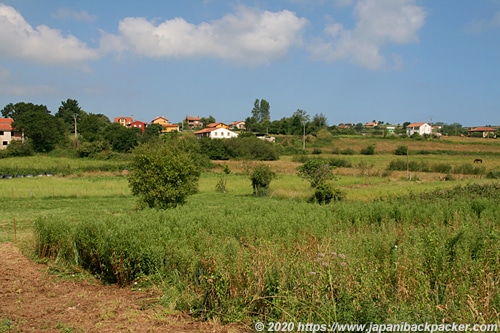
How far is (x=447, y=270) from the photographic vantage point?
606 centimetres

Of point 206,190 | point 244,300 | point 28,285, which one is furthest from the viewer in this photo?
point 206,190

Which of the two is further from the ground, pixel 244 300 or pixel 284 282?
pixel 284 282

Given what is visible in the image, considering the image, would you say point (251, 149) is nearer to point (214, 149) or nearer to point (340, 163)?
point (214, 149)

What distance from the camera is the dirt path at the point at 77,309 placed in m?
6.11

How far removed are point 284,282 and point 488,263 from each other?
319 cm

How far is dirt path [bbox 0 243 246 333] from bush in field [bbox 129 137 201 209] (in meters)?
13.2

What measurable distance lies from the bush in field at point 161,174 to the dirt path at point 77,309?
13171mm

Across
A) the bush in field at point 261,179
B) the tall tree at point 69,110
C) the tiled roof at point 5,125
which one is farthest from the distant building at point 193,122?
the bush in field at point 261,179

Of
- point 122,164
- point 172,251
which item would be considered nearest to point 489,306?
point 172,251

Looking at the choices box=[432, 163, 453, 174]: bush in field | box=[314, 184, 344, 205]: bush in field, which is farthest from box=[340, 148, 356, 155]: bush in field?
box=[314, 184, 344, 205]: bush in field

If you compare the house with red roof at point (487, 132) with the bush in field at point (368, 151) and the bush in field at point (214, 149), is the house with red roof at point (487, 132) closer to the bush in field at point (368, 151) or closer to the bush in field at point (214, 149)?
the bush in field at point (368, 151)

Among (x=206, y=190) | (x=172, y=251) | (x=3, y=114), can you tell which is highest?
(x=3, y=114)

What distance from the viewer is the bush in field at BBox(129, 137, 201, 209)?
22438mm

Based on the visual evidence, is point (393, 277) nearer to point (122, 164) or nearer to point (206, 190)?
point (206, 190)
